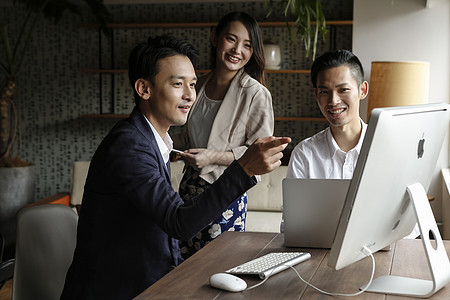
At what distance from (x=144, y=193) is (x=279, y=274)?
0.40m

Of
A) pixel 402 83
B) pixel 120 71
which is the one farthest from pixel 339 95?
pixel 120 71

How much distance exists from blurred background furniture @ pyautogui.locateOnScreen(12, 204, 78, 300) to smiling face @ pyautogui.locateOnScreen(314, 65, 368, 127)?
1008 mm

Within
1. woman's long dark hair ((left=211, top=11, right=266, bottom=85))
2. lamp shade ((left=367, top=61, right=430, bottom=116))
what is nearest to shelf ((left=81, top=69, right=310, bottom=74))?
lamp shade ((left=367, top=61, right=430, bottom=116))

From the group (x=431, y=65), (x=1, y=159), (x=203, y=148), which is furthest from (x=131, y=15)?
(x=203, y=148)

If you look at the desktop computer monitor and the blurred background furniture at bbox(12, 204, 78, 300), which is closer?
the desktop computer monitor

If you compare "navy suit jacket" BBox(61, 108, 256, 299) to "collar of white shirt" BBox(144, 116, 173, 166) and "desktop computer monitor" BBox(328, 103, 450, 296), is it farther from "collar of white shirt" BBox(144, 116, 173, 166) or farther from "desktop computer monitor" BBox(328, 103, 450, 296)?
"desktop computer monitor" BBox(328, 103, 450, 296)

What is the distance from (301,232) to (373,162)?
57cm

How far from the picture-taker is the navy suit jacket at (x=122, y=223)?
1459 millimetres

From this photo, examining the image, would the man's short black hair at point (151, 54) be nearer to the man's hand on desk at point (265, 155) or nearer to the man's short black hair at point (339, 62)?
the man's hand on desk at point (265, 155)

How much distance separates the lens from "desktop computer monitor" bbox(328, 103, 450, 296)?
104cm

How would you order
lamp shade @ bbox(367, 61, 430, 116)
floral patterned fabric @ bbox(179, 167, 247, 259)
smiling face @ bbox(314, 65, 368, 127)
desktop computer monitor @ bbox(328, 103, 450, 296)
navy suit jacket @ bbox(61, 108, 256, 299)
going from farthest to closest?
lamp shade @ bbox(367, 61, 430, 116) < floral patterned fabric @ bbox(179, 167, 247, 259) < smiling face @ bbox(314, 65, 368, 127) < navy suit jacket @ bbox(61, 108, 256, 299) < desktop computer monitor @ bbox(328, 103, 450, 296)

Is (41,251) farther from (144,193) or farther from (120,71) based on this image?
(120,71)

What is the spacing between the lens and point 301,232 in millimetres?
1577

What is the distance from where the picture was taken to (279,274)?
136 centimetres
